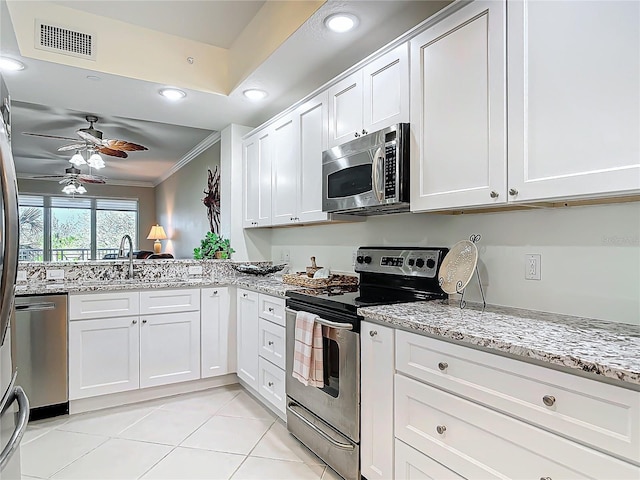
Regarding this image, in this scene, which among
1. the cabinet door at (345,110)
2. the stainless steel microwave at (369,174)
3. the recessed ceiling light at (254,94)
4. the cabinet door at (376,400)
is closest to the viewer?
the cabinet door at (376,400)

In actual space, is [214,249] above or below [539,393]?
above

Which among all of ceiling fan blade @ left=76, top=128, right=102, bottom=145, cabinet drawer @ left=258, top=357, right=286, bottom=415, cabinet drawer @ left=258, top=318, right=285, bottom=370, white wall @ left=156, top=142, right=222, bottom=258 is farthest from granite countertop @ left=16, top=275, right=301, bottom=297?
white wall @ left=156, top=142, right=222, bottom=258

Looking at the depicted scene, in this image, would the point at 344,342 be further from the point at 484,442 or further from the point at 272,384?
the point at 272,384

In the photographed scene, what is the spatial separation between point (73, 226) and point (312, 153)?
7.26 m

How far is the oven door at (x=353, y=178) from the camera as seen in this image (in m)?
2.09

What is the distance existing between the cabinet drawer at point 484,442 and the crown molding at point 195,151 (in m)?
3.88

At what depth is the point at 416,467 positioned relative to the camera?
5.29 ft

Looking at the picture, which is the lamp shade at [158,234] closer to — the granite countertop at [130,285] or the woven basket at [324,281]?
the granite countertop at [130,285]

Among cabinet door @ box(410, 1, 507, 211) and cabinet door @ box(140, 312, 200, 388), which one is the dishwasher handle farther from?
cabinet door @ box(410, 1, 507, 211)

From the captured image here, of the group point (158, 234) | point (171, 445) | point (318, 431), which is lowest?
point (171, 445)

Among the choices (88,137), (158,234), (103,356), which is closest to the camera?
(103,356)

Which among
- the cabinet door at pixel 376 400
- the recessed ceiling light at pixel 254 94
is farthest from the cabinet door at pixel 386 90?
the recessed ceiling light at pixel 254 94

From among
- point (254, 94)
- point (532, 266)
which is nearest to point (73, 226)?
point (254, 94)

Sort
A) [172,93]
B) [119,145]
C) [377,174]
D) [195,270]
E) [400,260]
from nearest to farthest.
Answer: [377,174] < [400,260] < [172,93] < [195,270] < [119,145]
